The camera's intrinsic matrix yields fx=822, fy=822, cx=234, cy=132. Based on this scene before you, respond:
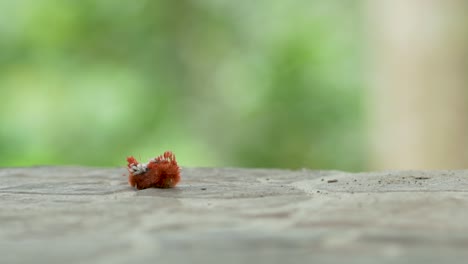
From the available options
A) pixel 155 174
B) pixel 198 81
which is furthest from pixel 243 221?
pixel 198 81

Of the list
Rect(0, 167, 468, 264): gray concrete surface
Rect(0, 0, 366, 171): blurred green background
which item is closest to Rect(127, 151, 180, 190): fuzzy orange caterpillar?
Rect(0, 167, 468, 264): gray concrete surface

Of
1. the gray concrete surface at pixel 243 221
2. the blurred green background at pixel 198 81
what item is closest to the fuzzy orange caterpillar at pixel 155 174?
the gray concrete surface at pixel 243 221

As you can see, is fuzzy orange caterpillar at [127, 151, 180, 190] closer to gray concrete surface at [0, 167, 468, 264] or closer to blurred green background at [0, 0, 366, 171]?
gray concrete surface at [0, 167, 468, 264]

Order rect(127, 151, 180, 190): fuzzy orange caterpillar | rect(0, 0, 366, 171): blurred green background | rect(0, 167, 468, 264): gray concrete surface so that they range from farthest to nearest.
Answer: rect(0, 0, 366, 171): blurred green background, rect(127, 151, 180, 190): fuzzy orange caterpillar, rect(0, 167, 468, 264): gray concrete surface

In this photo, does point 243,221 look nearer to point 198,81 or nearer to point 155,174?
point 155,174

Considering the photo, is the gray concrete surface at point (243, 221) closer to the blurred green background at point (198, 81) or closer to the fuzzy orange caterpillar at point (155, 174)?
the fuzzy orange caterpillar at point (155, 174)

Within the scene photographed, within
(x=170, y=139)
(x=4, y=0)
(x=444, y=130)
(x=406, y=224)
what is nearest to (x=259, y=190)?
(x=406, y=224)
